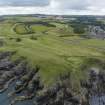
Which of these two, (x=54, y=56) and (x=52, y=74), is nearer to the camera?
(x=52, y=74)

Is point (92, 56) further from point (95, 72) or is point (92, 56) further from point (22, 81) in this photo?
point (22, 81)

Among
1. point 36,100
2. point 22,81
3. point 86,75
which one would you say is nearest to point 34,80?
point 22,81

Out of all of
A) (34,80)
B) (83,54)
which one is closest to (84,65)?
(83,54)

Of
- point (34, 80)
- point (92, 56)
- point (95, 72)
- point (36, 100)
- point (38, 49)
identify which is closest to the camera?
point (36, 100)

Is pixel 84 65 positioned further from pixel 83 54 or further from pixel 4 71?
pixel 4 71

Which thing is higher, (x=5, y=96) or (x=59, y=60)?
(x=59, y=60)

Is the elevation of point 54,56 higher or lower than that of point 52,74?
higher

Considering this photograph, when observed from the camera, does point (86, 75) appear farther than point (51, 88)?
Yes

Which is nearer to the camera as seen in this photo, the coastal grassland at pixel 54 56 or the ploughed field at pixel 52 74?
the ploughed field at pixel 52 74

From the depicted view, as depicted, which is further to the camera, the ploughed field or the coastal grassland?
the coastal grassland

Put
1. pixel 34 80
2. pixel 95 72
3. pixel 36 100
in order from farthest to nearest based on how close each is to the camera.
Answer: pixel 95 72 → pixel 34 80 → pixel 36 100
